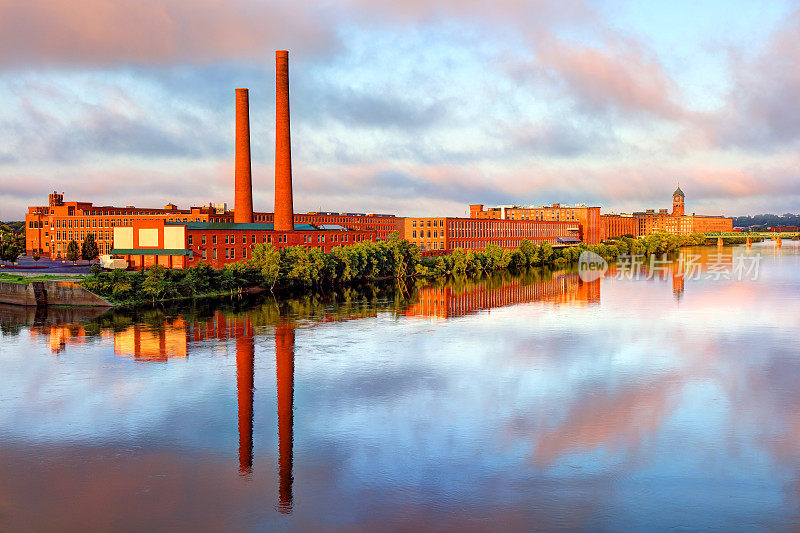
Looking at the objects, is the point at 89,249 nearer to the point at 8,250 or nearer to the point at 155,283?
the point at 8,250

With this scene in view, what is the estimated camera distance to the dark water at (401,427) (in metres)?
20.1

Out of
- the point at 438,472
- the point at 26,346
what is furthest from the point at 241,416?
the point at 26,346

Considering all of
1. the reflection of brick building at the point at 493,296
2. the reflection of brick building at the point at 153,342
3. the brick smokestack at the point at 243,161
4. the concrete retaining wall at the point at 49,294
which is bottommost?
the reflection of brick building at the point at 153,342

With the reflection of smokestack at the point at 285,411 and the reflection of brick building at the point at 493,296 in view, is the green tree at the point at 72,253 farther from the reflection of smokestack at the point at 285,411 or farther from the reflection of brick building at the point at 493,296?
the reflection of smokestack at the point at 285,411

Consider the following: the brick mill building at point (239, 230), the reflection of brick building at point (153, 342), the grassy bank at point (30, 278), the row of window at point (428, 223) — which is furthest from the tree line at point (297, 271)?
the row of window at point (428, 223)

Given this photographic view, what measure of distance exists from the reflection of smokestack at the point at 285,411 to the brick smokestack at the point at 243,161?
5077cm

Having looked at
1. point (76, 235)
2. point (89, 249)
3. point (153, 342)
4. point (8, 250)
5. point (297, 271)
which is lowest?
point (153, 342)

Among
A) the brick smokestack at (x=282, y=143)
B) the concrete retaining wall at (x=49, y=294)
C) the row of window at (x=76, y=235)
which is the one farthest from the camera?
the row of window at (x=76, y=235)

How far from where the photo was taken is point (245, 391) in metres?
32.8

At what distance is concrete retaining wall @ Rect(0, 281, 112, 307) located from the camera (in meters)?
65.8

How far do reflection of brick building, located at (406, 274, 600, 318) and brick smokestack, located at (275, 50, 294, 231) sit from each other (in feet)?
79.2

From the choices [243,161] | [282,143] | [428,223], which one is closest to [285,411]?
[282,143]

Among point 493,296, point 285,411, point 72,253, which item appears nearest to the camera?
point 285,411

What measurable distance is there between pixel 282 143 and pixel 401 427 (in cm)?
6875
